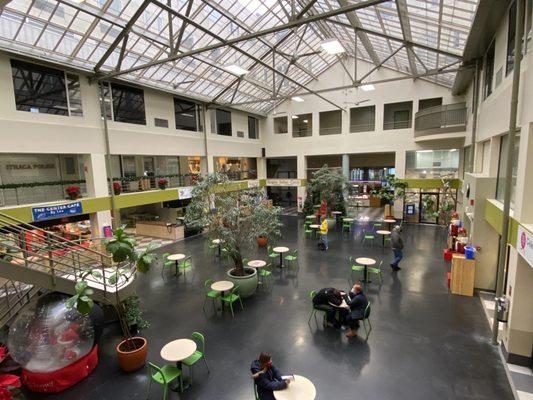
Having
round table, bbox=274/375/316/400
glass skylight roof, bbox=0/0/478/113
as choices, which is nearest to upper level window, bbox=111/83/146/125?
glass skylight roof, bbox=0/0/478/113

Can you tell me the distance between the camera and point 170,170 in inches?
778

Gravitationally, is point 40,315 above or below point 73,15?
below

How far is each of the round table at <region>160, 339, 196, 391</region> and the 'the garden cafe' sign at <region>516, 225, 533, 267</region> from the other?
5916mm

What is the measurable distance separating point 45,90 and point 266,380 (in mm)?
12910

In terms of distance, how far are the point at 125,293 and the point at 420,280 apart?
9.07 meters

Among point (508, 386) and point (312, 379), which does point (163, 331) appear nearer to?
point (312, 379)

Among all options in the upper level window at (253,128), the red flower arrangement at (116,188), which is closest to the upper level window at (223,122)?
the upper level window at (253,128)

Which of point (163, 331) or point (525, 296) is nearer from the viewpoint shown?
point (525, 296)

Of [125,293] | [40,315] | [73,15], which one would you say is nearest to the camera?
[40,315]

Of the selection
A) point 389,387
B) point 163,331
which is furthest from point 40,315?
point 389,387

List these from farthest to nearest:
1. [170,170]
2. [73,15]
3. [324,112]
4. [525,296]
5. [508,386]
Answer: [324,112] < [170,170] < [73,15] < [525,296] < [508,386]

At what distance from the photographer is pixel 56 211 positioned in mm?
10867

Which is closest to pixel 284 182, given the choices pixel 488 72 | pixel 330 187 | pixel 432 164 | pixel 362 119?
pixel 330 187

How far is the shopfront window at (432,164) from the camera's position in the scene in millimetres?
17250
